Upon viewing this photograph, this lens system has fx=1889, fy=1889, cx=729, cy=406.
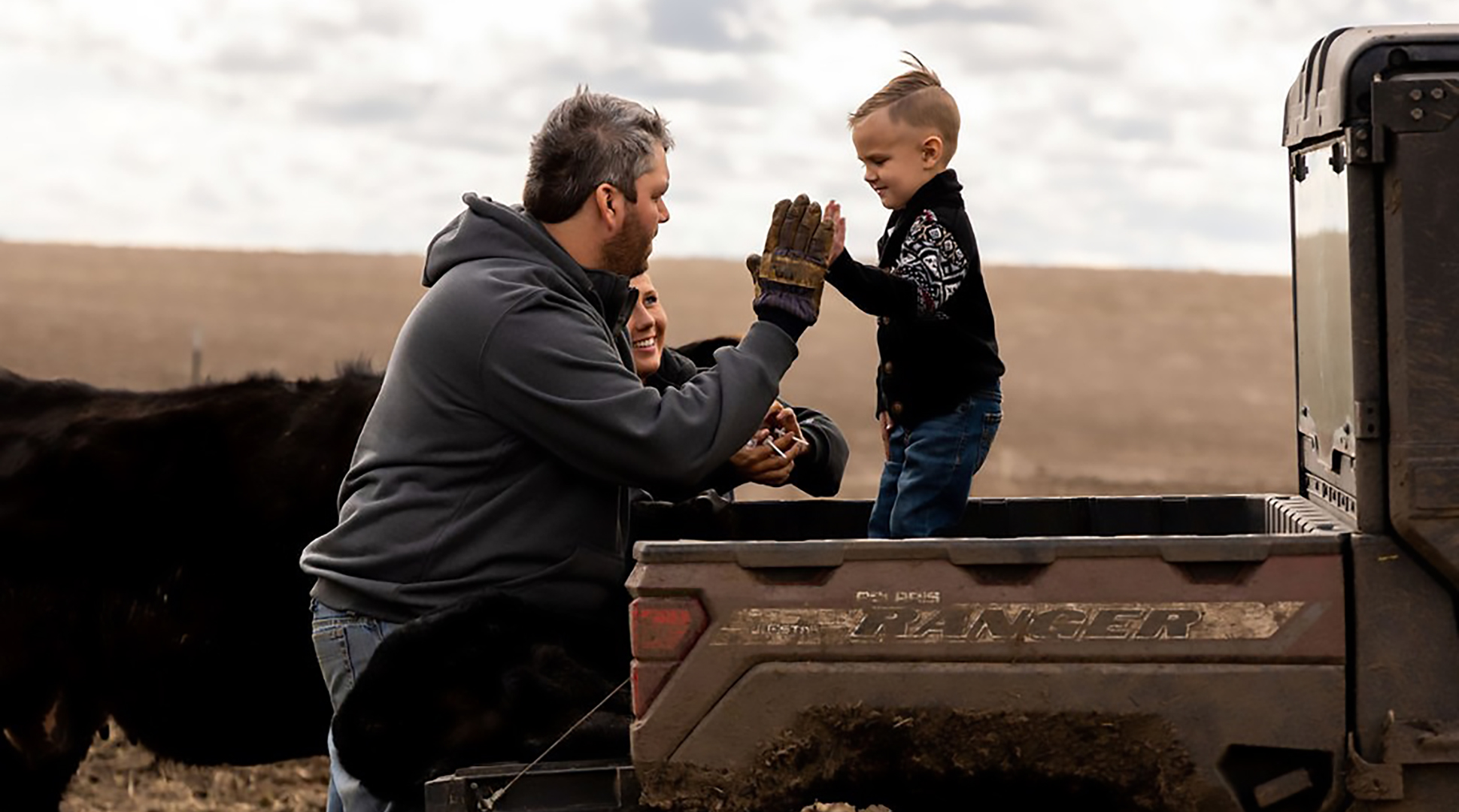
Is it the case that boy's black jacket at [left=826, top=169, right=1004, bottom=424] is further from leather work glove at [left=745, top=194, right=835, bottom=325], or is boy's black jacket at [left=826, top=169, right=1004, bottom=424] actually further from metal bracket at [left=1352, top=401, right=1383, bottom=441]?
metal bracket at [left=1352, top=401, right=1383, bottom=441]

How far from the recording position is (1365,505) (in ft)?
11.4

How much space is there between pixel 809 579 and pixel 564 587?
2.44 ft

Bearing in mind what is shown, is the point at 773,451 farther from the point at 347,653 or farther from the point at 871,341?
A: the point at 871,341

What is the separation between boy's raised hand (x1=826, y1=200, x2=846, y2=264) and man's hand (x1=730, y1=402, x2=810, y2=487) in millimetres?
508

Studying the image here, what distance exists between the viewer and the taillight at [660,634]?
3428 mm

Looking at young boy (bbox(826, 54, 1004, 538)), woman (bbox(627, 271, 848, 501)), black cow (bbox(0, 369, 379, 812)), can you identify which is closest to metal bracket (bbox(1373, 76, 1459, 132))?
young boy (bbox(826, 54, 1004, 538))

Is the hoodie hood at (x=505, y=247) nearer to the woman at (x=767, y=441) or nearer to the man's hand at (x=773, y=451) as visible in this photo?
the woman at (x=767, y=441)

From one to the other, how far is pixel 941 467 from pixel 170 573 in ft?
8.34

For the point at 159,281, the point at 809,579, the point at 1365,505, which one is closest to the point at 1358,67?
the point at 1365,505

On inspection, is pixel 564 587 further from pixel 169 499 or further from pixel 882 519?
pixel 169 499

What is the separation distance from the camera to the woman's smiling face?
536cm

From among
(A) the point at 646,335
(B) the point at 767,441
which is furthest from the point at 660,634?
(A) the point at 646,335

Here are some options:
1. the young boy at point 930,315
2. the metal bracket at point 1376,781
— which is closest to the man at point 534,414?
the young boy at point 930,315

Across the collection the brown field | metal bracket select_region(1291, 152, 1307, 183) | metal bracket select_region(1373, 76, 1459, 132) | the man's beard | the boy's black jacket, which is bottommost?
the brown field
